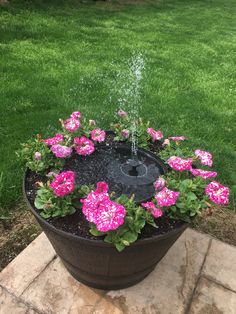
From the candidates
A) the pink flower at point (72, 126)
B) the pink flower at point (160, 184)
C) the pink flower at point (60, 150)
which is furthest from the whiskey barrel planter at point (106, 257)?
the pink flower at point (72, 126)

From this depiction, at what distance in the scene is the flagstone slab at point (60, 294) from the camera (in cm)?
221

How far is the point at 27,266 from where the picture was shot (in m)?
2.44

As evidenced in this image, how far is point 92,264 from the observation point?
2018 millimetres

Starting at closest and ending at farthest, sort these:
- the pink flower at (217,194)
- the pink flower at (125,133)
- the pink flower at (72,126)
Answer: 1. the pink flower at (217,194)
2. the pink flower at (72,126)
3. the pink flower at (125,133)

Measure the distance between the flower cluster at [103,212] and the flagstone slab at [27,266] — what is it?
922 millimetres

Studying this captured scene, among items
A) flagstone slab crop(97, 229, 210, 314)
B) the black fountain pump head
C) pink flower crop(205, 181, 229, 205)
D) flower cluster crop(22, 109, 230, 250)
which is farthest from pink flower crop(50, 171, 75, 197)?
flagstone slab crop(97, 229, 210, 314)

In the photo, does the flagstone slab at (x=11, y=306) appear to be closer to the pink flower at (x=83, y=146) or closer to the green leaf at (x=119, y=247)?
the green leaf at (x=119, y=247)

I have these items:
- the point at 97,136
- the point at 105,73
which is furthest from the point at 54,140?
the point at 105,73

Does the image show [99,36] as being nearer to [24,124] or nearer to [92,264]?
[24,124]

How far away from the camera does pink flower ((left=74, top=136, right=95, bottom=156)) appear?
7.77 feet

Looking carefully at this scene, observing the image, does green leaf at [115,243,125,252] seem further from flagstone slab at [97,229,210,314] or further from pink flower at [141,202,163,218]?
flagstone slab at [97,229,210,314]

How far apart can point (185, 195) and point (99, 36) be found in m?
5.83

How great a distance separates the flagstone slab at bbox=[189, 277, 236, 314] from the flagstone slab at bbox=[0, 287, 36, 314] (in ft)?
3.41

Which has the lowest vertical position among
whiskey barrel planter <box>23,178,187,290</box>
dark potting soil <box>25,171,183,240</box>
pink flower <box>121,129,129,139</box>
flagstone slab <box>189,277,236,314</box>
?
Answer: flagstone slab <box>189,277,236,314</box>
